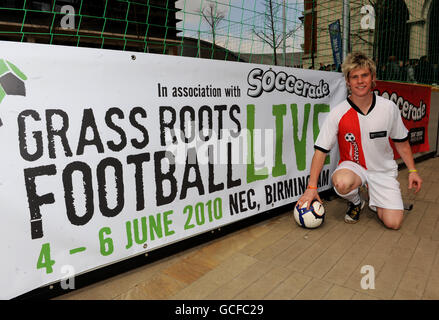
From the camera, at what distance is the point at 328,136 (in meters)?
3.08

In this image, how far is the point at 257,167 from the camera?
9.87 ft

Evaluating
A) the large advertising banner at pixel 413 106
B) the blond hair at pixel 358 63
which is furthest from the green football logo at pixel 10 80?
the large advertising banner at pixel 413 106

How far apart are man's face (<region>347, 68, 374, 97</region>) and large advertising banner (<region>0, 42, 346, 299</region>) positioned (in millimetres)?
619

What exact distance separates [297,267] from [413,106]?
4292mm

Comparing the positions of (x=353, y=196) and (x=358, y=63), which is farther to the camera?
(x=353, y=196)

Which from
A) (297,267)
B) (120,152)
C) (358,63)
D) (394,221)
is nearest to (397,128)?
(358,63)

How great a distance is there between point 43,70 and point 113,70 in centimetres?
41

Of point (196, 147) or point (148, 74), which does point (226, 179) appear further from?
point (148, 74)

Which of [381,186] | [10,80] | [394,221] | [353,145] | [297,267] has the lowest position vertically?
[297,267]

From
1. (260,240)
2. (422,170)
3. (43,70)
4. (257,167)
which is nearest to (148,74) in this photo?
(43,70)

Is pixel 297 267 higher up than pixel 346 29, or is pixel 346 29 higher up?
pixel 346 29

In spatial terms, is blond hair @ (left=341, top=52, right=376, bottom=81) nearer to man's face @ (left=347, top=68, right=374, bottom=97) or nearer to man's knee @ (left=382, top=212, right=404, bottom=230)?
man's face @ (left=347, top=68, right=374, bottom=97)

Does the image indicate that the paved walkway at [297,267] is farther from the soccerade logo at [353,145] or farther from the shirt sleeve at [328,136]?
the shirt sleeve at [328,136]

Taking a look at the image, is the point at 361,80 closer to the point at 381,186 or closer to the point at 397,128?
the point at 397,128
